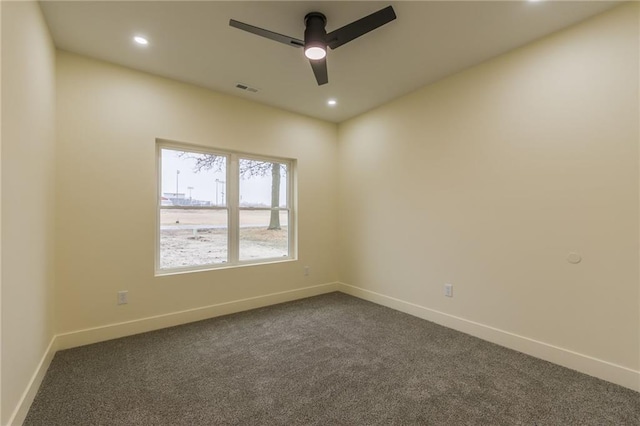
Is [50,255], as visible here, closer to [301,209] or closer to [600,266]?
[301,209]

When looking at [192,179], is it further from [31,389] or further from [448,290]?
[448,290]

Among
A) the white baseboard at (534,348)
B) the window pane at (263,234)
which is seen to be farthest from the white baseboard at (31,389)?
the white baseboard at (534,348)

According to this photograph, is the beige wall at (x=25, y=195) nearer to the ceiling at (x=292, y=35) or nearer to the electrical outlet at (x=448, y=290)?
the ceiling at (x=292, y=35)

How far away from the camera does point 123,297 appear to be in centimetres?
301

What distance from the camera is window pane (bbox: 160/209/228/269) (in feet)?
11.2

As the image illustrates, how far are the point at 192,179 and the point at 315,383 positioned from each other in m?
2.71

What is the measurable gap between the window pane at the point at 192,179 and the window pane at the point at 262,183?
287 mm

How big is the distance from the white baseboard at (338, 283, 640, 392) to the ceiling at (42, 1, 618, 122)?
2678mm

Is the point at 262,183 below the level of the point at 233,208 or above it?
above

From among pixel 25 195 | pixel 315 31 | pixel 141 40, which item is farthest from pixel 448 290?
pixel 141 40

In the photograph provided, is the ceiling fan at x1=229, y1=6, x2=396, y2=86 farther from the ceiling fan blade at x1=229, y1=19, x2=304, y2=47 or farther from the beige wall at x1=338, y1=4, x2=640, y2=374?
the beige wall at x1=338, y1=4, x2=640, y2=374

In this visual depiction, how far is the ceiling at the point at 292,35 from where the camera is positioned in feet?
7.23

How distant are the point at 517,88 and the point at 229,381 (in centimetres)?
354

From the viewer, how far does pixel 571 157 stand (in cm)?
241
